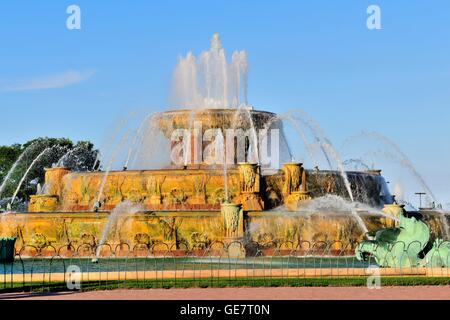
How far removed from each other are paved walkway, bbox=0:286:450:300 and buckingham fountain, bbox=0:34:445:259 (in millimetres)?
6369

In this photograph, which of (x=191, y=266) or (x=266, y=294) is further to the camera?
(x=191, y=266)

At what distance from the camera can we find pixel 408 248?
2256cm

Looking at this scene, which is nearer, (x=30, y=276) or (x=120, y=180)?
(x=30, y=276)

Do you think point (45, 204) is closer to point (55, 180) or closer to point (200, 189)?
point (55, 180)

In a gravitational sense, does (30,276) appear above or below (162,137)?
below

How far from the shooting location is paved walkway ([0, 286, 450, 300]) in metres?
15.9

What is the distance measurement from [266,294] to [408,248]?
7153 millimetres

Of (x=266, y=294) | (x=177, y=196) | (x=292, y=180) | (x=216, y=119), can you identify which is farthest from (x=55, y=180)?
(x=266, y=294)

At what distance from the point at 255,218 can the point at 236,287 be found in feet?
33.9

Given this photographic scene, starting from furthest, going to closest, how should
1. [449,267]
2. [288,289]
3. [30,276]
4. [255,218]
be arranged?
1. [255,218]
2. [449,267]
3. [30,276]
4. [288,289]

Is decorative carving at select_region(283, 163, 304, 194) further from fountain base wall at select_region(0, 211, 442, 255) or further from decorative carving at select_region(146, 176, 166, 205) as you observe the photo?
decorative carving at select_region(146, 176, 166, 205)

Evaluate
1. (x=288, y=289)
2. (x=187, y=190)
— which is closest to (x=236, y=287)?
(x=288, y=289)

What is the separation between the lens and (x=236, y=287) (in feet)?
59.1
